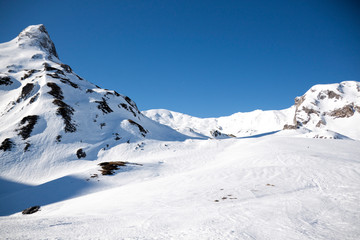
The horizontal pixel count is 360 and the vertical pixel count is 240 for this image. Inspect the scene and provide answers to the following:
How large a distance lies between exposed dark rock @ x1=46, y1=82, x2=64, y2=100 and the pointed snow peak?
235 ft

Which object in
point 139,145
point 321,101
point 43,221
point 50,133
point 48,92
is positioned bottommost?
point 43,221

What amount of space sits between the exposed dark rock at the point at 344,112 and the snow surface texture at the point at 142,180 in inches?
7699

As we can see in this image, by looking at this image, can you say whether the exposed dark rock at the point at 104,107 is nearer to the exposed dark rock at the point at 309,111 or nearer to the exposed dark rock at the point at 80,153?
the exposed dark rock at the point at 80,153

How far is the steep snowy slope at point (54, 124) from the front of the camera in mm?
35562

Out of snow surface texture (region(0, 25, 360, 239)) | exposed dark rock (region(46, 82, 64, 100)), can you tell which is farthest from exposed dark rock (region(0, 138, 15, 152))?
exposed dark rock (region(46, 82, 64, 100))

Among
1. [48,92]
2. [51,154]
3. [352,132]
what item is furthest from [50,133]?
[352,132]

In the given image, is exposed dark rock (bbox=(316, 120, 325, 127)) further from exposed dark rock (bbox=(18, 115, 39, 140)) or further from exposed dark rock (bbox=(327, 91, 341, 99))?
exposed dark rock (bbox=(18, 115, 39, 140))

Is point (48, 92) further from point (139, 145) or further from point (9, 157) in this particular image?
point (139, 145)

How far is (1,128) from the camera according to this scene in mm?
42562

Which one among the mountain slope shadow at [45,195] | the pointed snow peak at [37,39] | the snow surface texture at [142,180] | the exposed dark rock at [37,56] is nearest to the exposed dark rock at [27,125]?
the snow surface texture at [142,180]

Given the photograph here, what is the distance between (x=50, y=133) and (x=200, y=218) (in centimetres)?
4684

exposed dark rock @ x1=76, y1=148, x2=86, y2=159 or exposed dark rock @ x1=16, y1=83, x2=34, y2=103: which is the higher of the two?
exposed dark rock @ x1=16, y1=83, x2=34, y2=103

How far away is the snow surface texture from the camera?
695 cm

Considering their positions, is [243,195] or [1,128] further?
[1,128]
